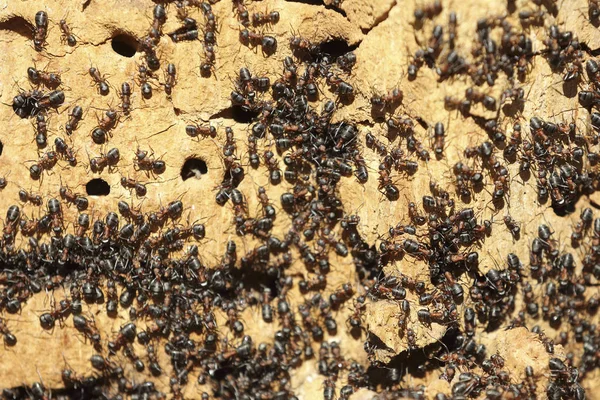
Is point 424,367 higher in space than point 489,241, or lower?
lower

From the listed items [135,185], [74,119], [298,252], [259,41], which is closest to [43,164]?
[74,119]

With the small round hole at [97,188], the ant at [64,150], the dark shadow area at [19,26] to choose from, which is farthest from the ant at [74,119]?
the dark shadow area at [19,26]

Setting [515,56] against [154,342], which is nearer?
[515,56]

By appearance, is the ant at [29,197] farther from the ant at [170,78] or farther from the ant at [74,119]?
the ant at [170,78]

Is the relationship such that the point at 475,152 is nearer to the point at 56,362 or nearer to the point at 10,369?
the point at 56,362

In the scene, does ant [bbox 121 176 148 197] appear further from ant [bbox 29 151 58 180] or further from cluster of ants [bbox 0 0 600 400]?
ant [bbox 29 151 58 180]

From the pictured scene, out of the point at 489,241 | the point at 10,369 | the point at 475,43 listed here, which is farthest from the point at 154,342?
the point at 475,43

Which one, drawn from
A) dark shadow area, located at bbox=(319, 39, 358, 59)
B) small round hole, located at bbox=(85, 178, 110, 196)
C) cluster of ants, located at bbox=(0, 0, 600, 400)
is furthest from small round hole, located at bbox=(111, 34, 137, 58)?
dark shadow area, located at bbox=(319, 39, 358, 59)

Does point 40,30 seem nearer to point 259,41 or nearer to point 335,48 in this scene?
point 259,41
